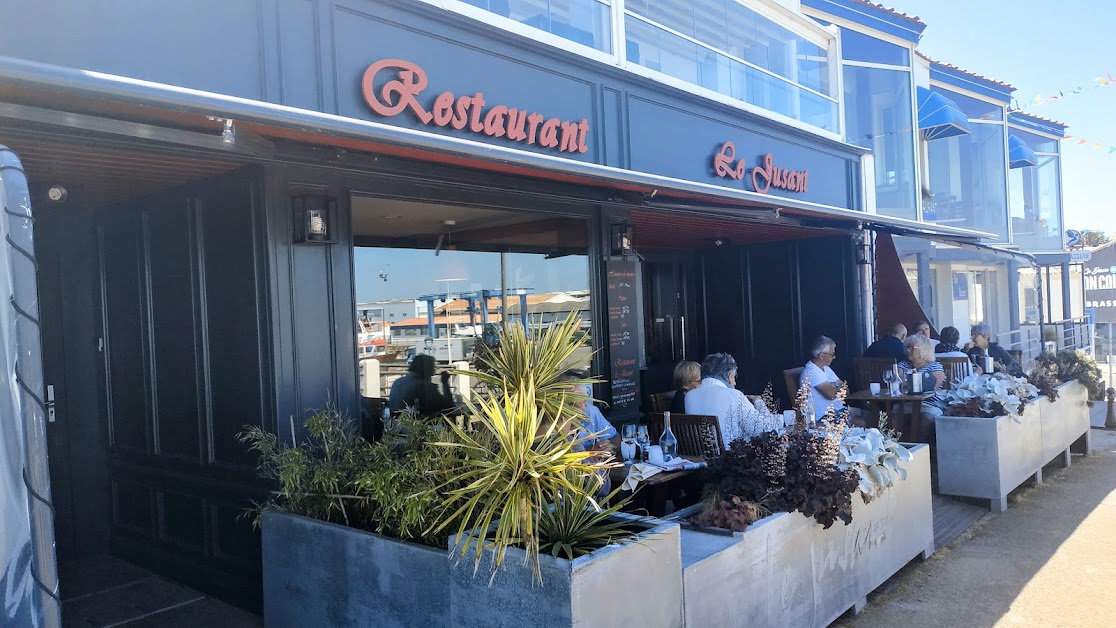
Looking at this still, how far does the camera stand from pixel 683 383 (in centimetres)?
592

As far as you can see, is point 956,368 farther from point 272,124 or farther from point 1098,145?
point 1098,145

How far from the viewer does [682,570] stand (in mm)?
3094

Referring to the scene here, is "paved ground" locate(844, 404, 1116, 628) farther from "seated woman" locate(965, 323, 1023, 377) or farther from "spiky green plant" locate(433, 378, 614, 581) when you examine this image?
"seated woman" locate(965, 323, 1023, 377)

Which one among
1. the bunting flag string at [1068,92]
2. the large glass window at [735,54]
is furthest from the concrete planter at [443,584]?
the bunting flag string at [1068,92]

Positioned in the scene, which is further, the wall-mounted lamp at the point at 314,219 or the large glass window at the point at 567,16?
the large glass window at the point at 567,16

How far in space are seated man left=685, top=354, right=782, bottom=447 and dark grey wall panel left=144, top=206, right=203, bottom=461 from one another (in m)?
3.26

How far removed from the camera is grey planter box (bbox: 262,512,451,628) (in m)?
3.28

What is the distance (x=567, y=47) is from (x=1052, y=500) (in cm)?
545

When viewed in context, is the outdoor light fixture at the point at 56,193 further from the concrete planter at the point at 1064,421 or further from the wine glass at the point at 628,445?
the concrete planter at the point at 1064,421

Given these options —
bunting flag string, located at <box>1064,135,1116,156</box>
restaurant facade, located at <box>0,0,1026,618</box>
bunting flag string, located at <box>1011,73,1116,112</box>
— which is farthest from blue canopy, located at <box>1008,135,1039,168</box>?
restaurant facade, located at <box>0,0,1026,618</box>

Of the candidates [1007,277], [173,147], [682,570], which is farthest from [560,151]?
[1007,277]

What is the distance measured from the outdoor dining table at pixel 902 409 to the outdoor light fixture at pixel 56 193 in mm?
6659

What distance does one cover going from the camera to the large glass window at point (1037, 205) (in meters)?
21.6

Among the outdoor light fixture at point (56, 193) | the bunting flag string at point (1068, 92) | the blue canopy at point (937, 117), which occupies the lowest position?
the outdoor light fixture at point (56, 193)
